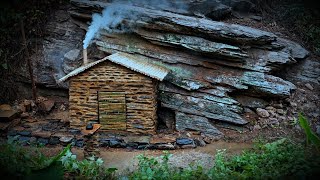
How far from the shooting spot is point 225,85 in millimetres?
12891

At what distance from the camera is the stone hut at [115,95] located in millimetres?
11688

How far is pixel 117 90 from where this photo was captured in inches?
468

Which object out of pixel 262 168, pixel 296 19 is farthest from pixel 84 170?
pixel 296 19

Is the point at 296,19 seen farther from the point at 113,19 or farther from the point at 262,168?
the point at 262,168

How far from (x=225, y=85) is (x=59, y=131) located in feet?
22.8

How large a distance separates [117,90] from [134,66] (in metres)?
1.14

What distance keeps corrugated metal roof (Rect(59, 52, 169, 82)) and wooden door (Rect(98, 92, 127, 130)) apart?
1.16 meters

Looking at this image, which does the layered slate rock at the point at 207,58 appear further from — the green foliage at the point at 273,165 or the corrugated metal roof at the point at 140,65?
the green foliage at the point at 273,165

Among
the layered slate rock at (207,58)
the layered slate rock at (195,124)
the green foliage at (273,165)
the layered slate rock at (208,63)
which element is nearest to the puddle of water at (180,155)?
the layered slate rock at (195,124)

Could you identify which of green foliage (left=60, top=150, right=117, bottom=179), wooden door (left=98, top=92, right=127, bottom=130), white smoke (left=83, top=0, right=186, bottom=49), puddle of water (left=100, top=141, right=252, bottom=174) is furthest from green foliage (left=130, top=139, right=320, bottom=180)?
white smoke (left=83, top=0, right=186, bottom=49)

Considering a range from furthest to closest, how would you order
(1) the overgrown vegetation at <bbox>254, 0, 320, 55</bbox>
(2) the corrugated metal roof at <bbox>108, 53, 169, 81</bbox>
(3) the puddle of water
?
(1) the overgrown vegetation at <bbox>254, 0, 320, 55</bbox>
(2) the corrugated metal roof at <bbox>108, 53, 169, 81</bbox>
(3) the puddle of water

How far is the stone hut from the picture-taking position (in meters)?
11.7

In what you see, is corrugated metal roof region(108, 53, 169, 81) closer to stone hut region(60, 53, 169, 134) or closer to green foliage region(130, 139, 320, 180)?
stone hut region(60, 53, 169, 134)

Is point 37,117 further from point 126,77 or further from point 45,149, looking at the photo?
point 126,77
